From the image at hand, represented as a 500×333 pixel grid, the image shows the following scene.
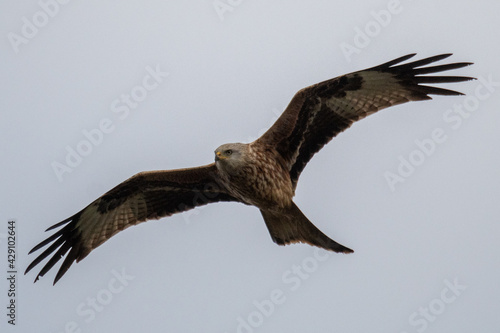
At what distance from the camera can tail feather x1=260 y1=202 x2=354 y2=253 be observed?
36.5ft

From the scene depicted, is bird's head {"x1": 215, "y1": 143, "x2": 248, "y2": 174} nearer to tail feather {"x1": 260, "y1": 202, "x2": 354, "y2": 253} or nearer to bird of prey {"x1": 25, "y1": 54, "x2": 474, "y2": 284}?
bird of prey {"x1": 25, "y1": 54, "x2": 474, "y2": 284}

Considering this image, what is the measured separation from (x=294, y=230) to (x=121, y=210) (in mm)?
2485

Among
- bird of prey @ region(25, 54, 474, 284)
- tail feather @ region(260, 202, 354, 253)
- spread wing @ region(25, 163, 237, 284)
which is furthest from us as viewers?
spread wing @ region(25, 163, 237, 284)

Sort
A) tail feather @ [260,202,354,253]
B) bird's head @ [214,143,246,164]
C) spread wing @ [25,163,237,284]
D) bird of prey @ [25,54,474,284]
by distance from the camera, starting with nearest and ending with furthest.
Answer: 1. bird's head @ [214,143,246,164]
2. bird of prey @ [25,54,474,284]
3. tail feather @ [260,202,354,253]
4. spread wing @ [25,163,237,284]

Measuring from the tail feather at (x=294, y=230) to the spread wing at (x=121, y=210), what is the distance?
2.43ft

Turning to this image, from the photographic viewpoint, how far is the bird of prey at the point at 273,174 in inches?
420

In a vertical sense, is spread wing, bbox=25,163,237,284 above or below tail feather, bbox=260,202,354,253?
above

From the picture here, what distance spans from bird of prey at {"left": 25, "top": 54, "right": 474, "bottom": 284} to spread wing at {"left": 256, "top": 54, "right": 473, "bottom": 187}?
13mm

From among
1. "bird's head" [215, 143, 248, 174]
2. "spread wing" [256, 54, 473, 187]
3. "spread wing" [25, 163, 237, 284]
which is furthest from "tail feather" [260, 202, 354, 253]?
"bird's head" [215, 143, 248, 174]

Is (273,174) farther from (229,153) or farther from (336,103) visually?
(336,103)

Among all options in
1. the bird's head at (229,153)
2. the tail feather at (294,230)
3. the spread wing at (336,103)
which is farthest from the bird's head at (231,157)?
the tail feather at (294,230)

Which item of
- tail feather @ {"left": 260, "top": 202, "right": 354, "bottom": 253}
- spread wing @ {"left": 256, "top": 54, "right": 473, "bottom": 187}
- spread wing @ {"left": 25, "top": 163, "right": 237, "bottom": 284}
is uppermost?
spread wing @ {"left": 25, "top": 163, "right": 237, "bottom": 284}

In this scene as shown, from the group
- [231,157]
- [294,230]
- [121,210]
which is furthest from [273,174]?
[121,210]

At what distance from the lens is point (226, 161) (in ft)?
34.4
